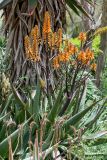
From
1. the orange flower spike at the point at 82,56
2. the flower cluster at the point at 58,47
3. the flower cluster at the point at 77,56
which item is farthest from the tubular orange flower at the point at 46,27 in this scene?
the orange flower spike at the point at 82,56

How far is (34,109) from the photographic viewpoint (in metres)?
4.18

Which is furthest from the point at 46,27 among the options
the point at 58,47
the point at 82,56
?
the point at 82,56

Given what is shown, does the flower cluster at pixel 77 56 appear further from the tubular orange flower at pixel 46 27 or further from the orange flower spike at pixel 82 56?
the tubular orange flower at pixel 46 27

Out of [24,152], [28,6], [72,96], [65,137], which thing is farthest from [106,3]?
[24,152]

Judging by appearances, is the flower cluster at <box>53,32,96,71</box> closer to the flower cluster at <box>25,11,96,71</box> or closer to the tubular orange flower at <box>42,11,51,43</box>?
the flower cluster at <box>25,11,96,71</box>

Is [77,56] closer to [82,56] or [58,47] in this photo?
[82,56]

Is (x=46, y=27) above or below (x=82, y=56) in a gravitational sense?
above

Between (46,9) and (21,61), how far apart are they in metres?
0.75

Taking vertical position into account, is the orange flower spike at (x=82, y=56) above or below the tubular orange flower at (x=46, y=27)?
below

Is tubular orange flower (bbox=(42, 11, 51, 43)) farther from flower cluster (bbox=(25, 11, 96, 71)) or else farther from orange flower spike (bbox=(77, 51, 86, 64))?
orange flower spike (bbox=(77, 51, 86, 64))

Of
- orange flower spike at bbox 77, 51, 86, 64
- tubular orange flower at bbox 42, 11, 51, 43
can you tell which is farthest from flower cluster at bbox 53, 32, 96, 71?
tubular orange flower at bbox 42, 11, 51, 43

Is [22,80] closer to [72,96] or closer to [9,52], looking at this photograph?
[9,52]

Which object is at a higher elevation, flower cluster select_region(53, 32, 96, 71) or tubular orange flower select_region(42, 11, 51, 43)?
tubular orange flower select_region(42, 11, 51, 43)

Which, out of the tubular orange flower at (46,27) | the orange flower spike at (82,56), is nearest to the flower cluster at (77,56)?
the orange flower spike at (82,56)
